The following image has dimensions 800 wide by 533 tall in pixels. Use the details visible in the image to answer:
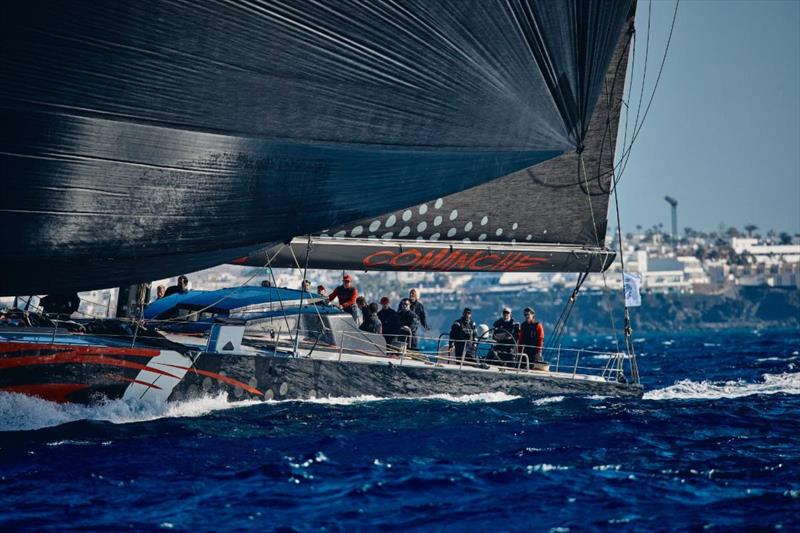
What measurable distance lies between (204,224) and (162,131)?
4.07 ft

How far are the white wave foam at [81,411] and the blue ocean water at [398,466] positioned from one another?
17mm

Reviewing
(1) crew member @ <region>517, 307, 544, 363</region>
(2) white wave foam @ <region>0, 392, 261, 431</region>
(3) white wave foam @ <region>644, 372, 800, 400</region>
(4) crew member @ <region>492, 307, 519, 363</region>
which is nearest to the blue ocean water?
(2) white wave foam @ <region>0, 392, 261, 431</region>

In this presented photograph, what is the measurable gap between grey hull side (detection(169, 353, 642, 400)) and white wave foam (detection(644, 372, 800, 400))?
148cm

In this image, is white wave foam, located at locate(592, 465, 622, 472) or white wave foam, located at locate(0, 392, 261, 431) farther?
white wave foam, located at locate(0, 392, 261, 431)

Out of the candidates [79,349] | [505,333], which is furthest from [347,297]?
[79,349]

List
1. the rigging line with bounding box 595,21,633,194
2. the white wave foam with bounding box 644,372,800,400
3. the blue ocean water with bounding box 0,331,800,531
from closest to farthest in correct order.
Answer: the blue ocean water with bounding box 0,331,800,531, the rigging line with bounding box 595,21,633,194, the white wave foam with bounding box 644,372,800,400

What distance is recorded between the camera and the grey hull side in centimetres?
1420

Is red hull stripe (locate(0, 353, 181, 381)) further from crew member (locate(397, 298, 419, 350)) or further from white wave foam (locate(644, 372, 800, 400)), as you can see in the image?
white wave foam (locate(644, 372, 800, 400))

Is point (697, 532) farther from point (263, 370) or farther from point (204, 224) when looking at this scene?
point (263, 370)

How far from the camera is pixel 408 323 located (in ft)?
57.7

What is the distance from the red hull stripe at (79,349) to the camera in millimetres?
12531

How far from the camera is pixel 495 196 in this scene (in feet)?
58.5

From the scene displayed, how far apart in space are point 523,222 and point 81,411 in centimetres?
832

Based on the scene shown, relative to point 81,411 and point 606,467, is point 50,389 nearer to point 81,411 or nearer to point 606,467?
point 81,411
